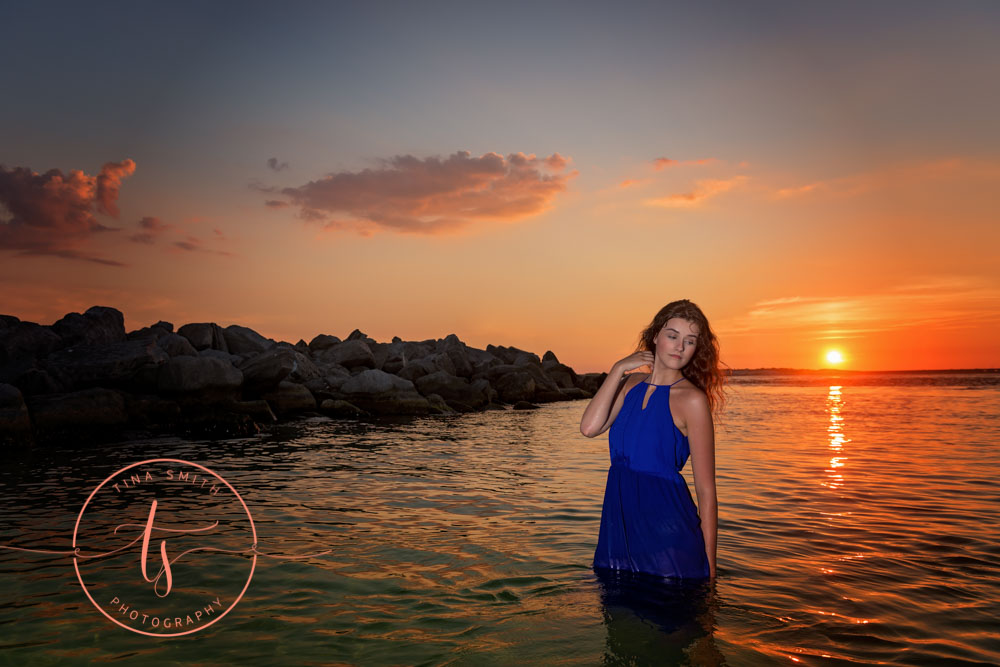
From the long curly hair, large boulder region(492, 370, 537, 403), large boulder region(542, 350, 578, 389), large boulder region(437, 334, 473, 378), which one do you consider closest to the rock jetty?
large boulder region(437, 334, 473, 378)

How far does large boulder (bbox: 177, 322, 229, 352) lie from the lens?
3216 centimetres

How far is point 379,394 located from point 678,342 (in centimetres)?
2799

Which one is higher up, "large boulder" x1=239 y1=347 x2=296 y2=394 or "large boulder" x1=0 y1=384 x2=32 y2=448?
"large boulder" x1=239 y1=347 x2=296 y2=394

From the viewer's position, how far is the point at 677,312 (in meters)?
4.52

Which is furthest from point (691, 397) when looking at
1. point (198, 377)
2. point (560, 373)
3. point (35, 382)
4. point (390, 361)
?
point (560, 373)

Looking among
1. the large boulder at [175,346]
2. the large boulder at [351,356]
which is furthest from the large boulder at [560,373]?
the large boulder at [175,346]

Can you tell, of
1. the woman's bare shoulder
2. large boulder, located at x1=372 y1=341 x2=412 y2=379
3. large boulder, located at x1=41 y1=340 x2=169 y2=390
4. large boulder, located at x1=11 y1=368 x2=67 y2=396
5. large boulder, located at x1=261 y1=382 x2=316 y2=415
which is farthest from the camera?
large boulder, located at x1=372 y1=341 x2=412 y2=379

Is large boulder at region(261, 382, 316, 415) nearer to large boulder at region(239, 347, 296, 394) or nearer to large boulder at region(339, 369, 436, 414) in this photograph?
large boulder at region(239, 347, 296, 394)

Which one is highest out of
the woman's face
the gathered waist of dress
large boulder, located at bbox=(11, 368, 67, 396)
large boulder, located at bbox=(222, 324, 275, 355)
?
large boulder, located at bbox=(222, 324, 275, 355)

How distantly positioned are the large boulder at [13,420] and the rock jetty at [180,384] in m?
0.03

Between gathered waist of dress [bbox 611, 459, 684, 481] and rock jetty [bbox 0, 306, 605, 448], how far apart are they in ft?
61.5

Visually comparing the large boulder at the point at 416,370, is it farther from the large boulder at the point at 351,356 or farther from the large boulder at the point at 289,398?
the large boulder at the point at 289,398

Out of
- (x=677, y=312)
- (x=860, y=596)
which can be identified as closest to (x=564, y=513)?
(x=860, y=596)

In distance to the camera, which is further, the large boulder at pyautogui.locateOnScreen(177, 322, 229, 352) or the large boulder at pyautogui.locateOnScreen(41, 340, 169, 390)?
the large boulder at pyautogui.locateOnScreen(177, 322, 229, 352)
